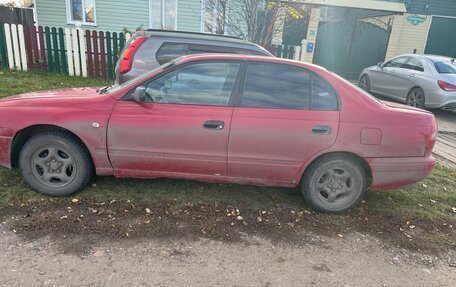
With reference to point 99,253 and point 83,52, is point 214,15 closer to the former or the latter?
point 83,52

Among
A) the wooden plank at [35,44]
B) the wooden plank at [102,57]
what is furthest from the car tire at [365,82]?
the wooden plank at [35,44]

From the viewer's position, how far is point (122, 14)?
47.5 feet

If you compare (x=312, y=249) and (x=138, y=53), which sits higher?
(x=138, y=53)

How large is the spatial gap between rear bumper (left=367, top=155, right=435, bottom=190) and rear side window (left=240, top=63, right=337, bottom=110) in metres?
0.77

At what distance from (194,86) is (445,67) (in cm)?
833

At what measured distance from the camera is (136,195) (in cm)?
401

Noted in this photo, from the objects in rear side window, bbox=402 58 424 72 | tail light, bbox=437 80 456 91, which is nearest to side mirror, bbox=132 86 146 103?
tail light, bbox=437 80 456 91

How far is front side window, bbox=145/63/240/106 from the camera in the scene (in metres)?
3.70

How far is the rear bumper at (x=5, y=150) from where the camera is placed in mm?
3686

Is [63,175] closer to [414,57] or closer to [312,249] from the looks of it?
[312,249]

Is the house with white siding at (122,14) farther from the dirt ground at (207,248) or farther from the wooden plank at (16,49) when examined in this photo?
the dirt ground at (207,248)

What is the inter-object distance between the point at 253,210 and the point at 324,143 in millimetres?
1018

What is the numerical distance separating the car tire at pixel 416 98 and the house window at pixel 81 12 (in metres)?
11.6

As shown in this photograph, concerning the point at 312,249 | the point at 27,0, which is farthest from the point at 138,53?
the point at 27,0
